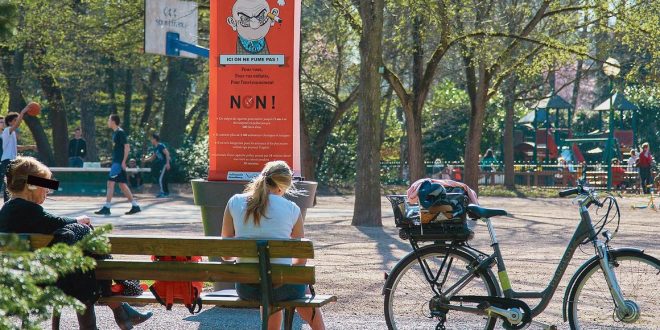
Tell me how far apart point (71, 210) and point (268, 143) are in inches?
522

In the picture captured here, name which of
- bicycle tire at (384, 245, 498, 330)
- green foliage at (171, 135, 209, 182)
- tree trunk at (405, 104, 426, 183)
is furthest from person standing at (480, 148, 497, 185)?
bicycle tire at (384, 245, 498, 330)

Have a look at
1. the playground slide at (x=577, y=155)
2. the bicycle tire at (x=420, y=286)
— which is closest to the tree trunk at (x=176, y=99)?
the playground slide at (x=577, y=155)

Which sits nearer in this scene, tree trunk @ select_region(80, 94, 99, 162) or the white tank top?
the white tank top

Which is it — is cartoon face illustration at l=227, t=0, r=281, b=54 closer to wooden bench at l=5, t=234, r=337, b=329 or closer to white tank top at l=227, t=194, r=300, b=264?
white tank top at l=227, t=194, r=300, b=264

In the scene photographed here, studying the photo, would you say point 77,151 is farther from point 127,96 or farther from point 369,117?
point 369,117

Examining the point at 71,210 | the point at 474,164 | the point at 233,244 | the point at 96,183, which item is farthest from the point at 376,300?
the point at 96,183

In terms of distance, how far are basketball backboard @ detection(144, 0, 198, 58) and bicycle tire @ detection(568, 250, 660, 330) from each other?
13.1 metres

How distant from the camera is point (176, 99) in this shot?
37.0 meters

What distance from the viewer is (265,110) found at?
9.51 meters

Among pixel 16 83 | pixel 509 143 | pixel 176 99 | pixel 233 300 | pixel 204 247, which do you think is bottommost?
pixel 233 300

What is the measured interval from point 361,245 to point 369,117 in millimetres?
3954

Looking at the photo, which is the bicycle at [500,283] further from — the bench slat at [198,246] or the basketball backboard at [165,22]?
the basketball backboard at [165,22]

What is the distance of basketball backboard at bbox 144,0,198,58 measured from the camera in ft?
64.3

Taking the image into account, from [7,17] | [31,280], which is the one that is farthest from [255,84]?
[31,280]
